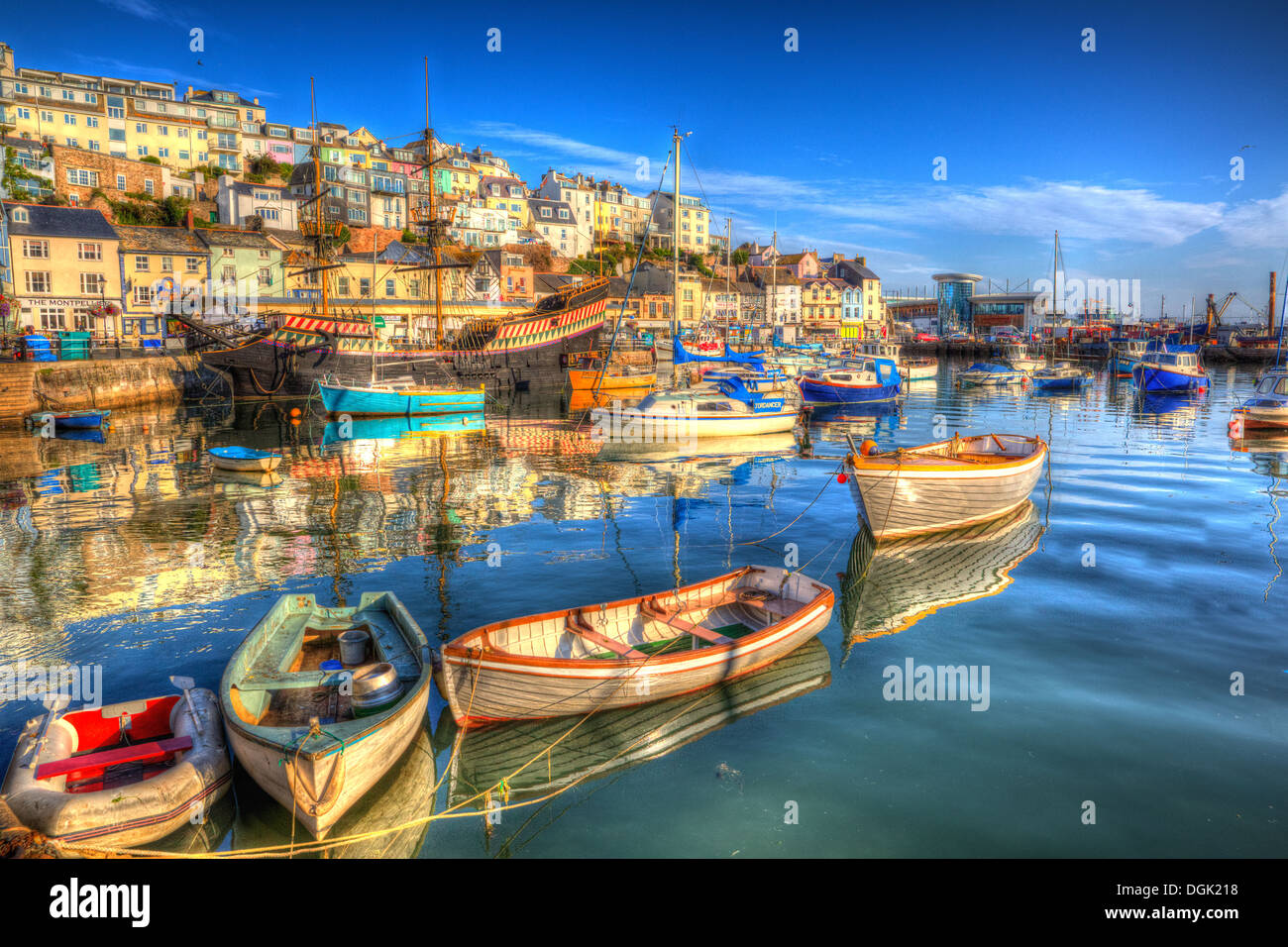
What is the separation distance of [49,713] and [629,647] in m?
6.90

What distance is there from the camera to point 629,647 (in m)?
10.9

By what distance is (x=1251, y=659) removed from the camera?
11.9m

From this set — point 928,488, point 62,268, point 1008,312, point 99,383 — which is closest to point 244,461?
point 928,488

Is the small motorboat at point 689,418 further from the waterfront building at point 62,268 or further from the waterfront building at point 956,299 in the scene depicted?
the waterfront building at point 956,299

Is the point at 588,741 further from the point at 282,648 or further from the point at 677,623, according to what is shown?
the point at 282,648

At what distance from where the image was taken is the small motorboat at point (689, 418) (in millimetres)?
34281

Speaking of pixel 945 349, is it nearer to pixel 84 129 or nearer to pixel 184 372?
pixel 184 372

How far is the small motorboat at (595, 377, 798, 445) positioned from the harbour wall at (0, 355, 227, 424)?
27.9 meters

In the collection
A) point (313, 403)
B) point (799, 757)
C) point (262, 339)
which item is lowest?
point (799, 757)

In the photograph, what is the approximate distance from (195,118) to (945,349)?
110 metres

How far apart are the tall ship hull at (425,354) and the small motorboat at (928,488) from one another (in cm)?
3203

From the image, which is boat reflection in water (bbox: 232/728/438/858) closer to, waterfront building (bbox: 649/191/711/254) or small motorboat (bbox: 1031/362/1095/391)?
small motorboat (bbox: 1031/362/1095/391)

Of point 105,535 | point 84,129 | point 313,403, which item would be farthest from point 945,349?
point 105,535

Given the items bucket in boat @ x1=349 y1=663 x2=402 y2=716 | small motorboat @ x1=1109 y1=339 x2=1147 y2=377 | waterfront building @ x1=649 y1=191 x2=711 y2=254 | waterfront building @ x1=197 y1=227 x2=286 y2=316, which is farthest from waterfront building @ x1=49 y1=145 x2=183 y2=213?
small motorboat @ x1=1109 y1=339 x2=1147 y2=377
